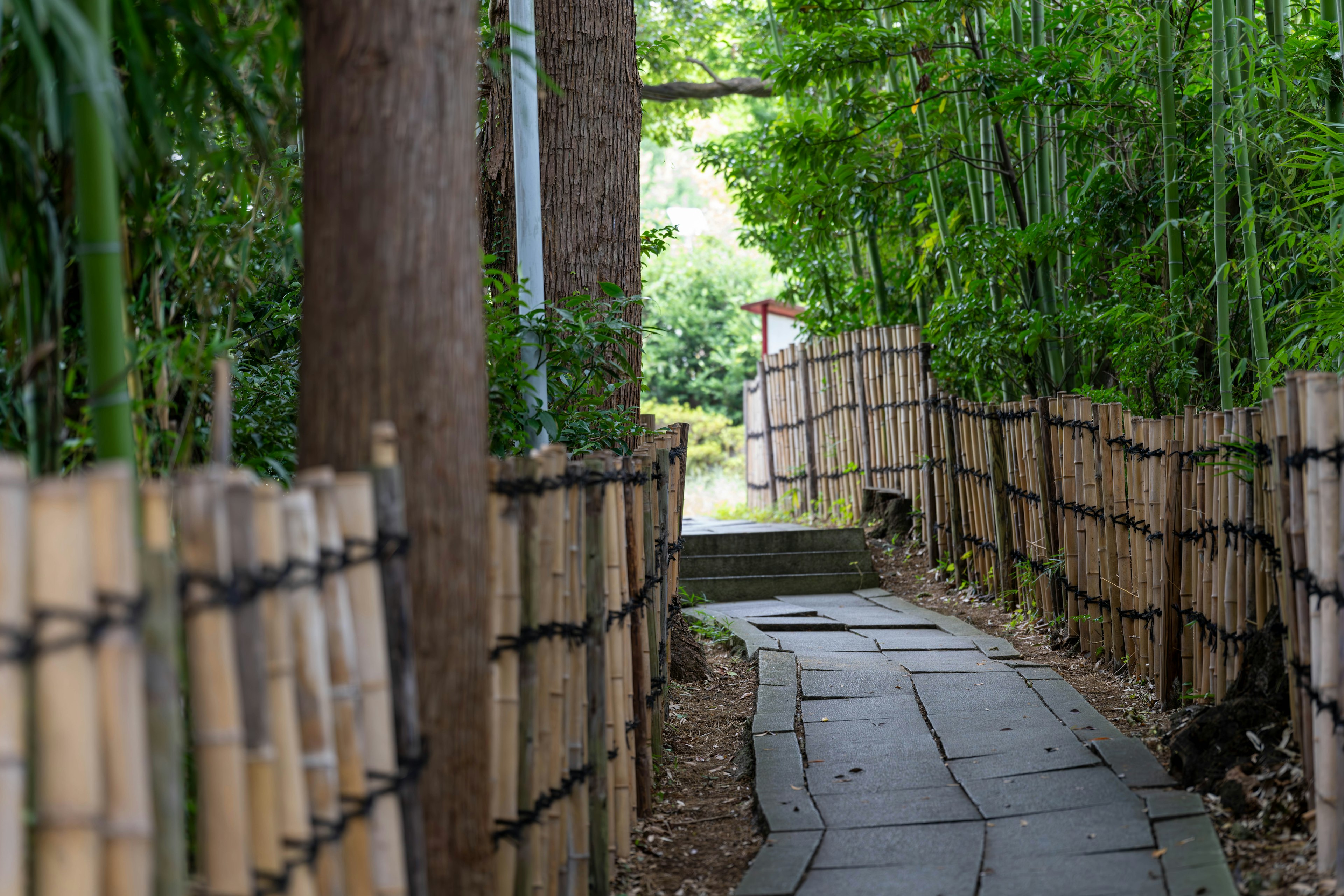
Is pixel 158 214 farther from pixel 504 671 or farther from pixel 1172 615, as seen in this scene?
pixel 1172 615

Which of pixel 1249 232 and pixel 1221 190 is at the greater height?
pixel 1221 190

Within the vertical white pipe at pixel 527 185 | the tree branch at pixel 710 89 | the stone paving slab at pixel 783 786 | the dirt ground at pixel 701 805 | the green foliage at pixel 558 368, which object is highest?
the tree branch at pixel 710 89

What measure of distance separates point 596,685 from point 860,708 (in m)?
1.91

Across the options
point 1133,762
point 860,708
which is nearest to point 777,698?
point 860,708

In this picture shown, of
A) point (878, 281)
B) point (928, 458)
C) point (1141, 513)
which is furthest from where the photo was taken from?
point (878, 281)

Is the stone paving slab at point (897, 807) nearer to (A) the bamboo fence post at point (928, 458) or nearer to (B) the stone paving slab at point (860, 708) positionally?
(B) the stone paving slab at point (860, 708)

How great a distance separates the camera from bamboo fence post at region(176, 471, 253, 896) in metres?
1.48

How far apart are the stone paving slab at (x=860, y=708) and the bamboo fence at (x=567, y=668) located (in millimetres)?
1054

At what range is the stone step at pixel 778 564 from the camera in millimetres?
7953

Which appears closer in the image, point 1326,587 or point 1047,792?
point 1326,587

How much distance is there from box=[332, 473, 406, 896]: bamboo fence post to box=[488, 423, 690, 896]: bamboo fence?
21.5 inches

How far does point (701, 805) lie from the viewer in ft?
12.2

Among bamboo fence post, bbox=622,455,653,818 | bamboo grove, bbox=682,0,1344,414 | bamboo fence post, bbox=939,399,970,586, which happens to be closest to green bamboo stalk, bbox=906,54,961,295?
bamboo grove, bbox=682,0,1344,414

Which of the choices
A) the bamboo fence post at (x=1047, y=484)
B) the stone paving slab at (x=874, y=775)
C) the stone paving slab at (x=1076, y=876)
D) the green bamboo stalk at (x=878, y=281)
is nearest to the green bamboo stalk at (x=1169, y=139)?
the bamboo fence post at (x=1047, y=484)
